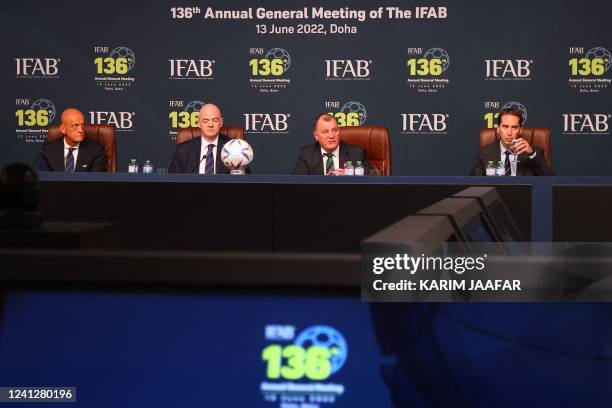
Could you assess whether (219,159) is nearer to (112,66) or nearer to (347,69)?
(347,69)

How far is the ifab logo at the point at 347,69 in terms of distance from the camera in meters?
6.83

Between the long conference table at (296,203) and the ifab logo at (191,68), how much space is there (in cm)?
350

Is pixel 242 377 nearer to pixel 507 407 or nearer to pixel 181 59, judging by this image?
pixel 507 407

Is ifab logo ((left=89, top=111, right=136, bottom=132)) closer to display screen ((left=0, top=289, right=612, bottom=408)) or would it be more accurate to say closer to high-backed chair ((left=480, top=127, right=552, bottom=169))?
high-backed chair ((left=480, top=127, right=552, bottom=169))

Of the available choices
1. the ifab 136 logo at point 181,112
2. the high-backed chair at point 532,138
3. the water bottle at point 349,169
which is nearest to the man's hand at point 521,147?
the high-backed chair at point 532,138

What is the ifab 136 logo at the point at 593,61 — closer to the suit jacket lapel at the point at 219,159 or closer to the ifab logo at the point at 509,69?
the ifab logo at the point at 509,69

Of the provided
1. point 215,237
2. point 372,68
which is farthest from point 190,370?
point 372,68

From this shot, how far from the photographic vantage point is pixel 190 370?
1.92ft

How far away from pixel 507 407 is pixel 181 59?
21.8 ft

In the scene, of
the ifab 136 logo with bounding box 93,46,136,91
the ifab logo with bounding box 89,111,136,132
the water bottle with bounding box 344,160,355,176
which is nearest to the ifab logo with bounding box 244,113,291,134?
the ifab logo with bounding box 89,111,136,132

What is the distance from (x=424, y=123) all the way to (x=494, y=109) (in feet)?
1.98

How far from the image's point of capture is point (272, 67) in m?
6.89

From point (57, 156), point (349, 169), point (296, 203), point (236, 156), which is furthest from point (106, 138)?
point (296, 203)

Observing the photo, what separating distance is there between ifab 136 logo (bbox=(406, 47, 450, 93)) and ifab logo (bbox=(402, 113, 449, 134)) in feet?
0.71
